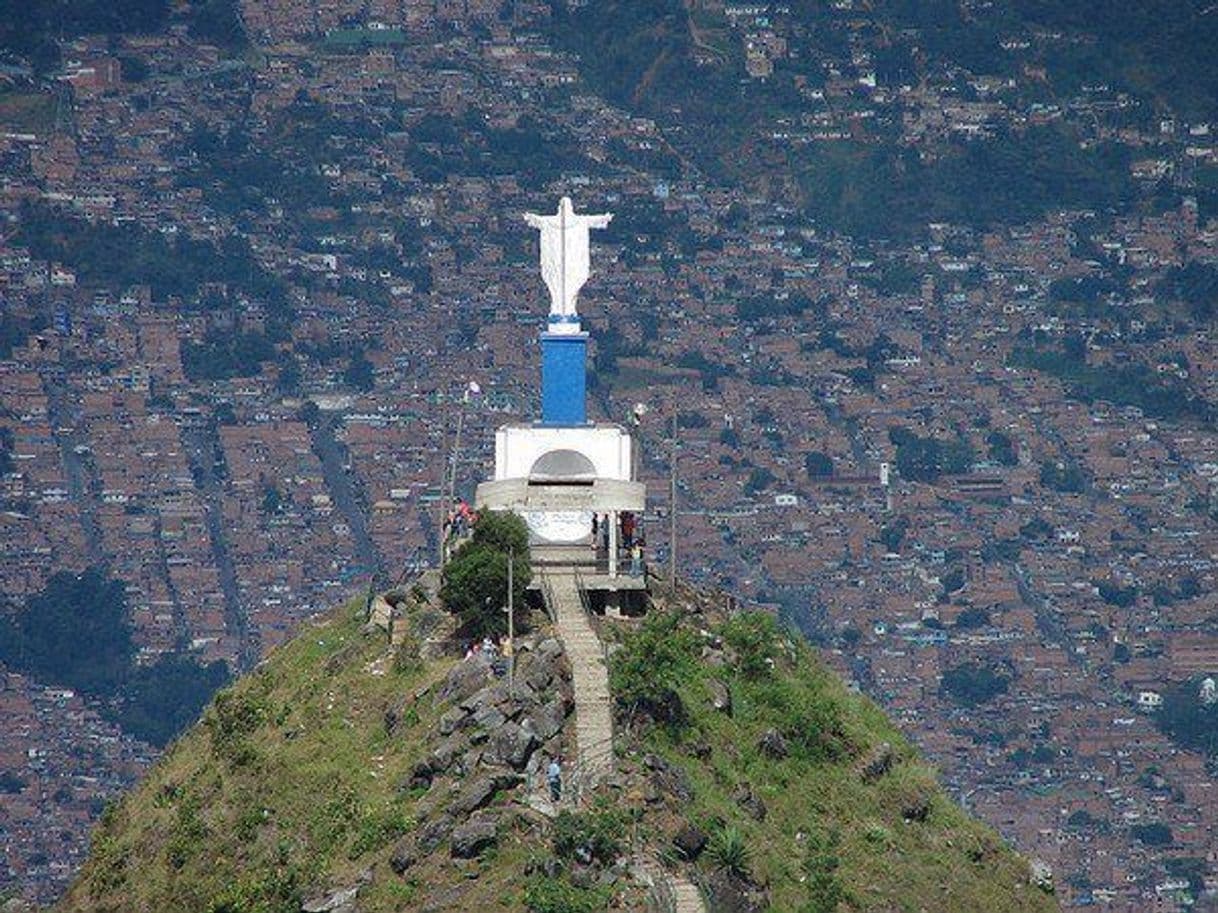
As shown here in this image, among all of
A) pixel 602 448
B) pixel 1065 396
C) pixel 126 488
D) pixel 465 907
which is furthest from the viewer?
pixel 1065 396

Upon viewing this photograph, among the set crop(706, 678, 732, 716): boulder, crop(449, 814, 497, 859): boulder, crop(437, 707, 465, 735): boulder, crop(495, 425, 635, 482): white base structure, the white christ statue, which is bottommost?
crop(449, 814, 497, 859): boulder

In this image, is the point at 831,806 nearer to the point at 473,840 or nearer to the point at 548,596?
the point at 548,596

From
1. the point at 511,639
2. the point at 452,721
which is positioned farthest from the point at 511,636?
the point at 452,721

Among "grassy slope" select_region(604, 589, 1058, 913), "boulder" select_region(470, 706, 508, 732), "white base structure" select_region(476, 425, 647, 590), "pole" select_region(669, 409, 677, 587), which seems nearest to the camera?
"boulder" select_region(470, 706, 508, 732)

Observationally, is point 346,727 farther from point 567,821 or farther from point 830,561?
point 830,561

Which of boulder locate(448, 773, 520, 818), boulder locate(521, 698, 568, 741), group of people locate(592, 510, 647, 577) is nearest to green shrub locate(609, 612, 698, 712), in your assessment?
boulder locate(521, 698, 568, 741)

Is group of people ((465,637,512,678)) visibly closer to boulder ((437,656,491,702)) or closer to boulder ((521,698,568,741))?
boulder ((437,656,491,702))

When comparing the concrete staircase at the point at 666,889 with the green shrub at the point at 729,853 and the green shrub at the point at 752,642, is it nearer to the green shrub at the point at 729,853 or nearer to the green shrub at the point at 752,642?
the green shrub at the point at 729,853

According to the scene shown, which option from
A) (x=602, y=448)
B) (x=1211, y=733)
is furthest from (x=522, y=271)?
(x=602, y=448)
